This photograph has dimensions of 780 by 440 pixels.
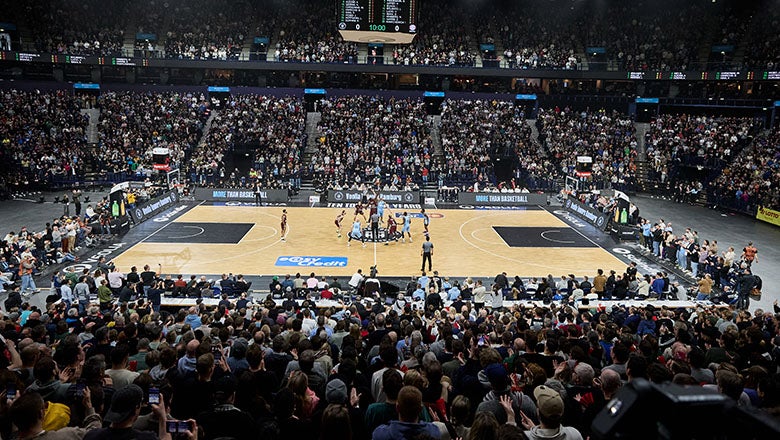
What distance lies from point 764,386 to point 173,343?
8054mm

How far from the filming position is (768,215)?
32406mm

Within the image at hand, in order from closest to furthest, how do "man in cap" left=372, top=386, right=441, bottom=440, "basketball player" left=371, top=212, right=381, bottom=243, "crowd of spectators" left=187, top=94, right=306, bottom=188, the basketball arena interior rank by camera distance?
"man in cap" left=372, top=386, right=441, bottom=440
the basketball arena interior
"basketball player" left=371, top=212, right=381, bottom=243
"crowd of spectators" left=187, top=94, right=306, bottom=188

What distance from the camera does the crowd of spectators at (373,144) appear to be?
41.5m

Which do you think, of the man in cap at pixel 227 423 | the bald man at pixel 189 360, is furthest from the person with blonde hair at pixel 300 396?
the bald man at pixel 189 360

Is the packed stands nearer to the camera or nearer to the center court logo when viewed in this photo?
the center court logo

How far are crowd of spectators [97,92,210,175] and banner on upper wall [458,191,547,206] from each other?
21.6 m

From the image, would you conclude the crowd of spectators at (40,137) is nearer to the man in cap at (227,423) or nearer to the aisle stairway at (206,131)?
the aisle stairway at (206,131)

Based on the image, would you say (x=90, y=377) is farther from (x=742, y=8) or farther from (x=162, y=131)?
(x=742, y=8)

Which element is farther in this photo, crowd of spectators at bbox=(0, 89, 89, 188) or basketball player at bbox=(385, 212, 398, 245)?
crowd of spectators at bbox=(0, 89, 89, 188)

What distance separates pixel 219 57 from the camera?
47.9 metres

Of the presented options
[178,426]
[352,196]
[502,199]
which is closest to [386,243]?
[352,196]

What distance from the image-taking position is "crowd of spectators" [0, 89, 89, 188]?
3825 centimetres

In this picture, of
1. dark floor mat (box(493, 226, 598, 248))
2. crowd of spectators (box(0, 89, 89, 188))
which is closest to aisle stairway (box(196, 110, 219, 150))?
crowd of spectators (box(0, 89, 89, 188))

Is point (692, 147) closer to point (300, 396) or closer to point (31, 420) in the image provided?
point (300, 396)
